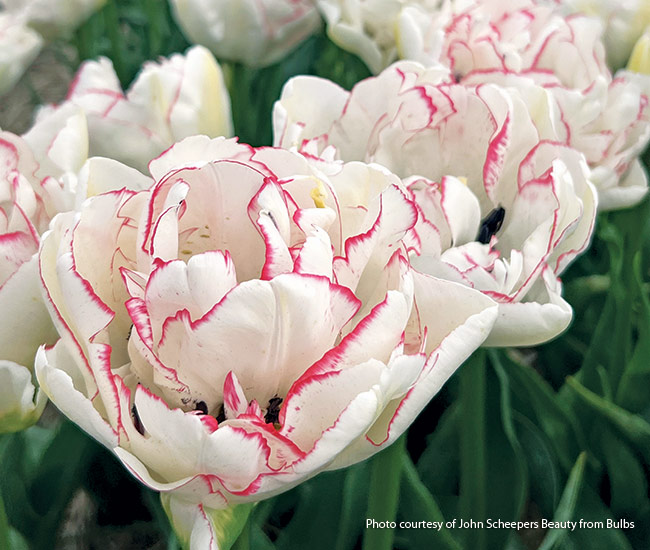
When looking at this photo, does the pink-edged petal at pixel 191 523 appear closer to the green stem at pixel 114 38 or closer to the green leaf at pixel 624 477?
the green leaf at pixel 624 477

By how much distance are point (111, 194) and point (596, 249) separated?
75 centimetres

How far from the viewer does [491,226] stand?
463mm

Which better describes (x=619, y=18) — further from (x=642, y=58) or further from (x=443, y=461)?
(x=443, y=461)

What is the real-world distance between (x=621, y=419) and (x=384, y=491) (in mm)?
286

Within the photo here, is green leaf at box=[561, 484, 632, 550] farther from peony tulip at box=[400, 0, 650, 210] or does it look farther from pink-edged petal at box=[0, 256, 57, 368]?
pink-edged petal at box=[0, 256, 57, 368]

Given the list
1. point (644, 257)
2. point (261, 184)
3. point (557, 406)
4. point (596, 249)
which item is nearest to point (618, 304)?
point (557, 406)

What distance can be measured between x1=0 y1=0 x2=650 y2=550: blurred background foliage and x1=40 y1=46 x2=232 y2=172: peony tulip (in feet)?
0.66

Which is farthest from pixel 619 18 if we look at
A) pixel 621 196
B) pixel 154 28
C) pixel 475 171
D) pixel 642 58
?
pixel 154 28

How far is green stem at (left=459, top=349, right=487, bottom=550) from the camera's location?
50cm

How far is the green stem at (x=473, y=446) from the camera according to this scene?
0.50m

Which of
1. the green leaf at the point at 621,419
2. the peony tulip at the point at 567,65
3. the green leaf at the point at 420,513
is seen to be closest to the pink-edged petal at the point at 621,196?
the peony tulip at the point at 567,65

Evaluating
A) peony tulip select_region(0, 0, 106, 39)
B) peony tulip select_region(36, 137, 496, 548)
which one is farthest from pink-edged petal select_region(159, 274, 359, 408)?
peony tulip select_region(0, 0, 106, 39)

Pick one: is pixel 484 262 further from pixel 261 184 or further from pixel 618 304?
pixel 618 304

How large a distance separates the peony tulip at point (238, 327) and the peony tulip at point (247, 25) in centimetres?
56
